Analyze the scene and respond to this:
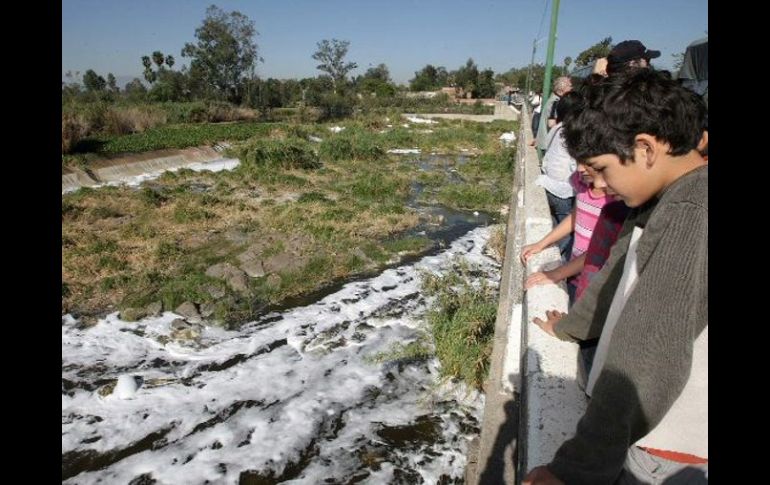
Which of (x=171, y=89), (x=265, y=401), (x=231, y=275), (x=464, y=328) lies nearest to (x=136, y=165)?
(x=231, y=275)

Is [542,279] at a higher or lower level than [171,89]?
lower

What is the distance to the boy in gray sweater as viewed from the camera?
31.1 inches

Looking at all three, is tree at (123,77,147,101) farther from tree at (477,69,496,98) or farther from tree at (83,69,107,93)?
tree at (477,69,496,98)

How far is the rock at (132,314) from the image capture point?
518 cm

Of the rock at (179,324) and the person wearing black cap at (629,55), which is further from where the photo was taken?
the rock at (179,324)

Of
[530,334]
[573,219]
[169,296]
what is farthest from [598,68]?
[169,296]

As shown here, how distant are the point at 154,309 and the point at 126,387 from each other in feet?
4.68

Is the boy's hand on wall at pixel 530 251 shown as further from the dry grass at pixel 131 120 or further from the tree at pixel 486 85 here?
the tree at pixel 486 85

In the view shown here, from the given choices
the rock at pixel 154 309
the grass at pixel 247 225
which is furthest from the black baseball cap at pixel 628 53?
the rock at pixel 154 309

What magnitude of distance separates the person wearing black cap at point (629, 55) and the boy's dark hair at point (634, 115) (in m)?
2.19

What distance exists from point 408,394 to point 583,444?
3333 mm

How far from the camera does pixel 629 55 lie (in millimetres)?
3008

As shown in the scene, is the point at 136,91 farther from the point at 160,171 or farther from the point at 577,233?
the point at 577,233
